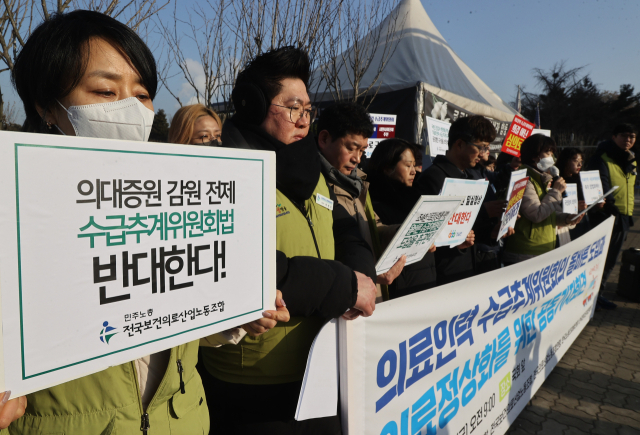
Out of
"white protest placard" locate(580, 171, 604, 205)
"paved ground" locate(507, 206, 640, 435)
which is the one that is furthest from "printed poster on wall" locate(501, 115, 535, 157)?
"paved ground" locate(507, 206, 640, 435)

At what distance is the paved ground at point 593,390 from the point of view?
3076 mm

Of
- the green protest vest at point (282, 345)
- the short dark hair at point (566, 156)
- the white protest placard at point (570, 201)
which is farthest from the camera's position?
the short dark hair at point (566, 156)

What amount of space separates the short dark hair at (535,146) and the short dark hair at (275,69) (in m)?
3.20

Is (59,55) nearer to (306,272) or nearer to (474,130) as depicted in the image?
(306,272)

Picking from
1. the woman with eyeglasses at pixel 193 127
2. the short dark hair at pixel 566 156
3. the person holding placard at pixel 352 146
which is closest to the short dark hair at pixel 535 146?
the short dark hair at pixel 566 156

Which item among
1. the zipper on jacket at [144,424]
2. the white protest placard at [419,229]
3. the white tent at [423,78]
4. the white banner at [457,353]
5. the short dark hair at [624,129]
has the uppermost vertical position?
the white tent at [423,78]

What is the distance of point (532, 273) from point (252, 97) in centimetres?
242

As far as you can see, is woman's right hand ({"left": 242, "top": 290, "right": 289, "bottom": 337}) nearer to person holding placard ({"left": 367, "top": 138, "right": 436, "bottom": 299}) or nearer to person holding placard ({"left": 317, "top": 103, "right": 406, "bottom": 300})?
person holding placard ({"left": 317, "top": 103, "right": 406, "bottom": 300})

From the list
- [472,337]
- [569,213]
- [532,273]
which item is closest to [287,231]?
[472,337]

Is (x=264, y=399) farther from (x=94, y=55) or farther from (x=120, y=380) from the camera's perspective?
(x=94, y=55)

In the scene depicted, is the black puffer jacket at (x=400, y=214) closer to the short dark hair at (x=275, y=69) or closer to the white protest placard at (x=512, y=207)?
the white protest placard at (x=512, y=207)

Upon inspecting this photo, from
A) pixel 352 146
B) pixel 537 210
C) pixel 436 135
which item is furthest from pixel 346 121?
pixel 436 135

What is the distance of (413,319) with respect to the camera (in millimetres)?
1854

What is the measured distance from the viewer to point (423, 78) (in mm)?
8875
